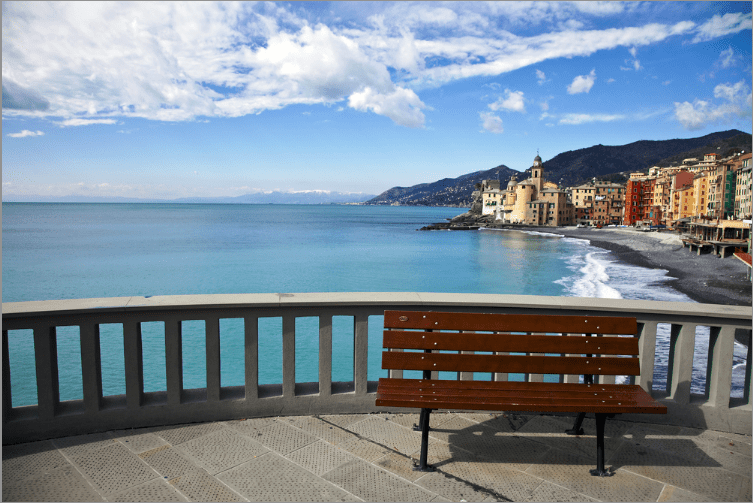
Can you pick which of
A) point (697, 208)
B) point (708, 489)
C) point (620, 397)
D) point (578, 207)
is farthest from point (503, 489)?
point (578, 207)

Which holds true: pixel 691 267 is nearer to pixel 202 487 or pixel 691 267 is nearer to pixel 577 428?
pixel 577 428

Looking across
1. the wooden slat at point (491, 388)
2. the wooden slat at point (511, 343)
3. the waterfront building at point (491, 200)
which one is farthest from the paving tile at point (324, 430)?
the waterfront building at point (491, 200)

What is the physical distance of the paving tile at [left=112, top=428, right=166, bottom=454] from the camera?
3.37 m

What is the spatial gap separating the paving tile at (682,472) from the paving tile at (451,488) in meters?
1.08

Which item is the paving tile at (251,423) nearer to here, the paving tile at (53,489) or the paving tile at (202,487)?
the paving tile at (202,487)

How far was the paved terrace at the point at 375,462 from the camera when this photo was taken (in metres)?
2.91

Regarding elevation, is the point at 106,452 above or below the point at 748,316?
below

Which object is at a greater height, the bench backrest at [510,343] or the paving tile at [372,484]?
the bench backrest at [510,343]

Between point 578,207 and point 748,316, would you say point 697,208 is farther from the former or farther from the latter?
point 748,316

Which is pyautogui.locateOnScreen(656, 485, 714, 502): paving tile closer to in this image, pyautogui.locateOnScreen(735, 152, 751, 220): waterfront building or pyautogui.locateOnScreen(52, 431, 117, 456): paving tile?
pyautogui.locateOnScreen(52, 431, 117, 456): paving tile

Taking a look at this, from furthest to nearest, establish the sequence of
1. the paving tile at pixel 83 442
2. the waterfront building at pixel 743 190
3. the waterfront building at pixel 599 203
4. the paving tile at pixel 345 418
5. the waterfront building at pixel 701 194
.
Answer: the waterfront building at pixel 599 203
the waterfront building at pixel 701 194
the waterfront building at pixel 743 190
the paving tile at pixel 345 418
the paving tile at pixel 83 442

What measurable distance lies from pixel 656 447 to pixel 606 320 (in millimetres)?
1129

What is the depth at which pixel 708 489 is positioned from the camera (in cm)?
301

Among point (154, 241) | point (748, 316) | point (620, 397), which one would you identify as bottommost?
point (154, 241)
